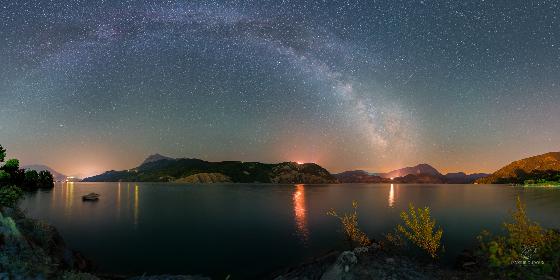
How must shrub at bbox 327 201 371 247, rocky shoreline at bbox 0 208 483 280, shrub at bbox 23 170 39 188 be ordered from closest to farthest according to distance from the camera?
rocky shoreline at bbox 0 208 483 280, shrub at bbox 327 201 371 247, shrub at bbox 23 170 39 188

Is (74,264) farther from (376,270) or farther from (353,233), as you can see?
(353,233)

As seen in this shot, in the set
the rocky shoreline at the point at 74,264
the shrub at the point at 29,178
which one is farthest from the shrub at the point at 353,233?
the shrub at the point at 29,178

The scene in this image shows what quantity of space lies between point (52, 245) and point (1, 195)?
1662cm

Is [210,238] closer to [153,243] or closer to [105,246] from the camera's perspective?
[153,243]

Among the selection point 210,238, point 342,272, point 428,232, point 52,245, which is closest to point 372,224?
point 210,238

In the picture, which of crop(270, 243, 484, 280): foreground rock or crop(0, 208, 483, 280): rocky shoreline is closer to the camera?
crop(0, 208, 483, 280): rocky shoreline

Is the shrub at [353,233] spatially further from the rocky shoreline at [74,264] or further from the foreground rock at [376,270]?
the rocky shoreline at [74,264]

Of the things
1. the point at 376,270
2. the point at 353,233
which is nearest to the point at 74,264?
the point at 376,270

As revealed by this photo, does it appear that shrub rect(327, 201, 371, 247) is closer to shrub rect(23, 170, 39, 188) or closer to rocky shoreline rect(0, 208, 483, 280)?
rocky shoreline rect(0, 208, 483, 280)

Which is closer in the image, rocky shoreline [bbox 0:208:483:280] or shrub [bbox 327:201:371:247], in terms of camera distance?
rocky shoreline [bbox 0:208:483:280]

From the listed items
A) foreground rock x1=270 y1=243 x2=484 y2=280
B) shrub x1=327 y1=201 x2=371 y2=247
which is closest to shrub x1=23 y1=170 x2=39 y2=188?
shrub x1=327 y1=201 x2=371 y2=247

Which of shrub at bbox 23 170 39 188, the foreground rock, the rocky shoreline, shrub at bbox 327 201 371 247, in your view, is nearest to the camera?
the rocky shoreline

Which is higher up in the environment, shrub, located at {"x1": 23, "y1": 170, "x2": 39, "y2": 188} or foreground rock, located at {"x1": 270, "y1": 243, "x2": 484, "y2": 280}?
shrub, located at {"x1": 23, "y1": 170, "x2": 39, "y2": 188}

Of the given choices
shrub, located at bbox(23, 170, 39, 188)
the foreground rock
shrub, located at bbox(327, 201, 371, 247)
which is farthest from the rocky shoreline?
shrub, located at bbox(23, 170, 39, 188)
